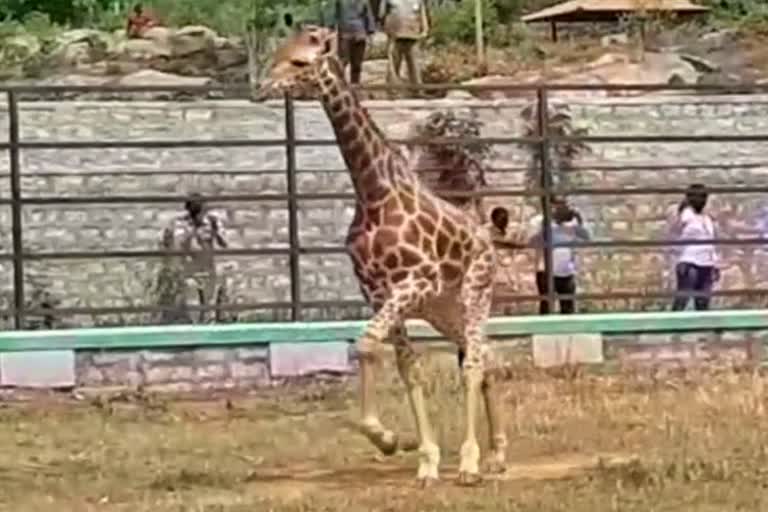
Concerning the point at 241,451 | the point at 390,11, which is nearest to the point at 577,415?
the point at 241,451

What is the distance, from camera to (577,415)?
38.3 feet

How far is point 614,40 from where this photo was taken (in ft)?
83.0

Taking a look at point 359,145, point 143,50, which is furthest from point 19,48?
point 359,145

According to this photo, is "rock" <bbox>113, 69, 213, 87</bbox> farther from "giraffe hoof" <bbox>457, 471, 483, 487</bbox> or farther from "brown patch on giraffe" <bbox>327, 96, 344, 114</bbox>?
"giraffe hoof" <bbox>457, 471, 483, 487</bbox>

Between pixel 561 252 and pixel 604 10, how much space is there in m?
10.0

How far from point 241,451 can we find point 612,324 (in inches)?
164

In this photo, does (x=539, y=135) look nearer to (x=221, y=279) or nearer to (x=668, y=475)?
(x=221, y=279)

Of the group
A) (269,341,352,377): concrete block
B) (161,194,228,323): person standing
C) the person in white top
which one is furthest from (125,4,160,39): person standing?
(269,341,352,377): concrete block

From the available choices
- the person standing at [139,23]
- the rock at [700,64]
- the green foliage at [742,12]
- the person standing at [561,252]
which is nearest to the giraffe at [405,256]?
the person standing at [561,252]

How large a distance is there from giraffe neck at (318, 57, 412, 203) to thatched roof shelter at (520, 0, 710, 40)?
1517 centimetres

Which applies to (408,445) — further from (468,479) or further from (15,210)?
(15,210)

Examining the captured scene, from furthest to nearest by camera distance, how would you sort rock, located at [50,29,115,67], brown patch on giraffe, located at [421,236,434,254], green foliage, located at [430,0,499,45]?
green foliage, located at [430,0,499,45]
rock, located at [50,29,115,67]
brown patch on giraffe, located at [421,236,434,254]

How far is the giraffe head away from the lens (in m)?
9.31

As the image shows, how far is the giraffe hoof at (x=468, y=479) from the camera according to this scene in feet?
29.6
